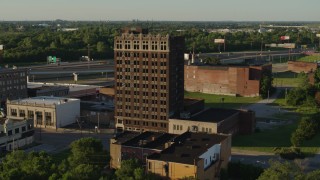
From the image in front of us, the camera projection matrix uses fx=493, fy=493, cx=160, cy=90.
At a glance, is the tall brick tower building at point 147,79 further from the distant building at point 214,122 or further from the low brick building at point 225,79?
the low brick building at point 225,79

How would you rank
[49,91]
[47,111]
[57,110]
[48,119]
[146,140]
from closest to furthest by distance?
1. [146,140]
2. [57,110]
3. [47,111]
4. [48,119]
5. [49,91]

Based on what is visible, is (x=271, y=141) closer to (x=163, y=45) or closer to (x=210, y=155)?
(x=163, y=45)

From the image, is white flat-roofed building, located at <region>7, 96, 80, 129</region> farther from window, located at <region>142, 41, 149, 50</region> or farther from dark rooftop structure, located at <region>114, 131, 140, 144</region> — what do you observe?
dark rooftop structure, located at <region>114, 131, 140, 144</region>

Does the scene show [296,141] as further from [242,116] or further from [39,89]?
[39,89]

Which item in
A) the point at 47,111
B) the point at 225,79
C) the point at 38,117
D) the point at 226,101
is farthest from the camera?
the point at 225,79

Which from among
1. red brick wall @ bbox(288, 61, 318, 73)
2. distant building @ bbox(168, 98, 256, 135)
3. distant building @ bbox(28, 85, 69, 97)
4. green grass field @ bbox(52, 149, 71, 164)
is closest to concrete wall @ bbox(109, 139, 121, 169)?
green grass field @ bbox(52, 149, 71, 164)

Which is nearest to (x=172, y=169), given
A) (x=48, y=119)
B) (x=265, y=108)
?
(x=48, y=119)

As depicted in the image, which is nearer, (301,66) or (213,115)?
(213,115)
